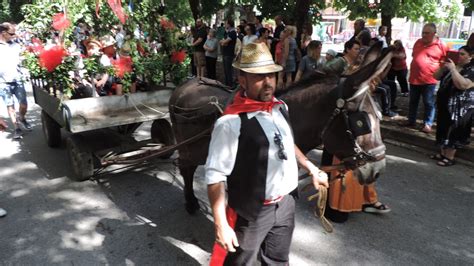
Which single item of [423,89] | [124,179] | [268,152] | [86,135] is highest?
[268,152]

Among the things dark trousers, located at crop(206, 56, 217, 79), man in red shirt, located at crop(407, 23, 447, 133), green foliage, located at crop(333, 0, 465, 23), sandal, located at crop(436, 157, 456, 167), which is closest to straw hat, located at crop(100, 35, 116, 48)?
man in red shirt, located at crop(407, 23, 447, 133)

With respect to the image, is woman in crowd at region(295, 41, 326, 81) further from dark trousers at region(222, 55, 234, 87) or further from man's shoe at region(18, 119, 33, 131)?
man's shoe at region(18, 119, 33, 131)

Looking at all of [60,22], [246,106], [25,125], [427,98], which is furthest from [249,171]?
[25,125]

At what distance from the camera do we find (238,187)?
2217 millimetres

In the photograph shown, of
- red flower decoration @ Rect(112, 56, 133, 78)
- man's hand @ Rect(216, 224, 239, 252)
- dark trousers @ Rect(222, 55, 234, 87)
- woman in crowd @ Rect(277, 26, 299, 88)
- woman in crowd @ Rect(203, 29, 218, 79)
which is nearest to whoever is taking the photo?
man's hand @ Rect(216, 224, 239, 252)

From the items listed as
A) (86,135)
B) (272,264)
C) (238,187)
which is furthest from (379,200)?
(86,135)

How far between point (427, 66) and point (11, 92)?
8151mm

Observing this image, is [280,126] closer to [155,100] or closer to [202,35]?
[155,100]

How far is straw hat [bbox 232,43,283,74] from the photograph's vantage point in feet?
6.75

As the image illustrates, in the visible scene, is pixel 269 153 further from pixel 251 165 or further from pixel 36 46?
pixel 36 46

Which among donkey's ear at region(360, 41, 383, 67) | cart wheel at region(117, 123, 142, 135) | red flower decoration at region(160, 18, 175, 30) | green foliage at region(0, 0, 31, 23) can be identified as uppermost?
green foliage at region(0, 0, 31, 23)

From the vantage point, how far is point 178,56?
579 cm

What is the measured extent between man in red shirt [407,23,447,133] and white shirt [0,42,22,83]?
780cm

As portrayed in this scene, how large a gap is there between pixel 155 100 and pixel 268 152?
12.5 ft
